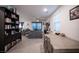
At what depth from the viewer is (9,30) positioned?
2885 millimetres

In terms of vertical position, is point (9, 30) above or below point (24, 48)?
above

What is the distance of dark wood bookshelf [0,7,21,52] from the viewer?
2357 mm

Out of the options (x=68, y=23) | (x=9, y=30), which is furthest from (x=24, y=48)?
(x=68, y=23)

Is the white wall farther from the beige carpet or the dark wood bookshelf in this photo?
the dark wood bookshelf

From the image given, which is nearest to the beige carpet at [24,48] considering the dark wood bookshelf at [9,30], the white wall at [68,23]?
the dark wood bookshelf at [9,30]

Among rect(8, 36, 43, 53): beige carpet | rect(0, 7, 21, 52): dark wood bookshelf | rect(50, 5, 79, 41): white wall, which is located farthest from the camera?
rect(0, 7, 21, 52): dark wood bookshelf

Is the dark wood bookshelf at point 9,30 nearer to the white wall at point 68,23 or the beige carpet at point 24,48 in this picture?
the beige carpet at point 24,48

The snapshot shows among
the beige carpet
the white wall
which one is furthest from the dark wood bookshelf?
the white wall

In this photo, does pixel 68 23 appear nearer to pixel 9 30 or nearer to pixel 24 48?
pixel 24 48
